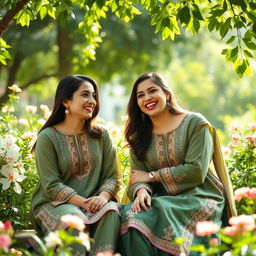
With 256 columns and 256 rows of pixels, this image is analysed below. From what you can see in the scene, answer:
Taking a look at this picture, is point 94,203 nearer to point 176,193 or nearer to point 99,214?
point 99,214

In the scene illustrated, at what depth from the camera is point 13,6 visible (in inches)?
157

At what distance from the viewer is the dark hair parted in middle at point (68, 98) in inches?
164

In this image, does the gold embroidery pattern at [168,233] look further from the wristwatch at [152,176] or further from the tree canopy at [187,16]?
the tree canopy at [187,16]

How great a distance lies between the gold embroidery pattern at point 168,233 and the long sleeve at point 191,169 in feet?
1.49

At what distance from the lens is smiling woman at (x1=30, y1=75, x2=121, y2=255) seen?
3881mm

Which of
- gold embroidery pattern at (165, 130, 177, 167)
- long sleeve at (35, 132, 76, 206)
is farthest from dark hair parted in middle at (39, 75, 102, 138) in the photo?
gold embroidery pattern at (165, 130, 177, 167)

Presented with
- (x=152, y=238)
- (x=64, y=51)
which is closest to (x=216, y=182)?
(x=152, y=238)

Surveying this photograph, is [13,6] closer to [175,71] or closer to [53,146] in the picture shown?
[53,146]

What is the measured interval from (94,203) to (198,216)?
0.76 m

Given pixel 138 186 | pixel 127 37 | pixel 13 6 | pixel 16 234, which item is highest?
pixel 127 37

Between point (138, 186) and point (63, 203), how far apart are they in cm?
58

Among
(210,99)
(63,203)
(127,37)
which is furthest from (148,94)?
(210,99)

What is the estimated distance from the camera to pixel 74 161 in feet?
13.5

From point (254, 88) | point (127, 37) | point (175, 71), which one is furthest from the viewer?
point (175, 71)
